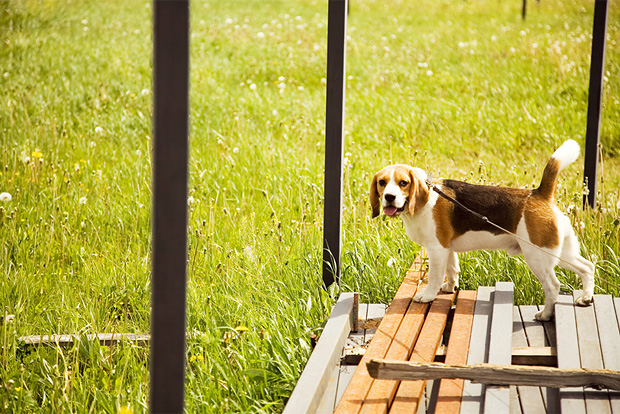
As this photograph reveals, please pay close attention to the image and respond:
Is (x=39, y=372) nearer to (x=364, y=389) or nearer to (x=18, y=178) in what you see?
(x=364, y=389)

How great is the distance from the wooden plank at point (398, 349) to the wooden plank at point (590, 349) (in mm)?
740

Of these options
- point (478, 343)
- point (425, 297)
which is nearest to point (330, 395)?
point (478, 343)

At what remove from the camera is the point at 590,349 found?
3609 mm

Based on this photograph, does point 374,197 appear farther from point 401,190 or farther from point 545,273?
point 545,273

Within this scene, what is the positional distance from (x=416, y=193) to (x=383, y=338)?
0.74m

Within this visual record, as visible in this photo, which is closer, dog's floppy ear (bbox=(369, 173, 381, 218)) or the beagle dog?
the beagle dog

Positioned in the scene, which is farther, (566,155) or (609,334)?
(566,155)

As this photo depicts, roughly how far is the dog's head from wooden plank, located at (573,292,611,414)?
37.9 inches

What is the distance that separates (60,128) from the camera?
8422mm

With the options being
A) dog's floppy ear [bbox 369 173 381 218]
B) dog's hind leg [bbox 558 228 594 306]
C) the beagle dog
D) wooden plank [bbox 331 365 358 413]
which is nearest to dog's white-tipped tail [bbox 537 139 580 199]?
the beagle dog

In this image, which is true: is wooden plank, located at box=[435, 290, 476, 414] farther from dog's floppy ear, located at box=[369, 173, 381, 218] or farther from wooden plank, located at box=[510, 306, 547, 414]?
dog's floppy ear, located at box=[369, 173, 381, 218]

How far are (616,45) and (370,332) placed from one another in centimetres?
933

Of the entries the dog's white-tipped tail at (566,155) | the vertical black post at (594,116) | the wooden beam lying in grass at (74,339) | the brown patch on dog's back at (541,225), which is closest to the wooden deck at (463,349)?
the brown patch on dog's back at (541,225)

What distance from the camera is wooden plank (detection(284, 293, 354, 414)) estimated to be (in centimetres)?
304
